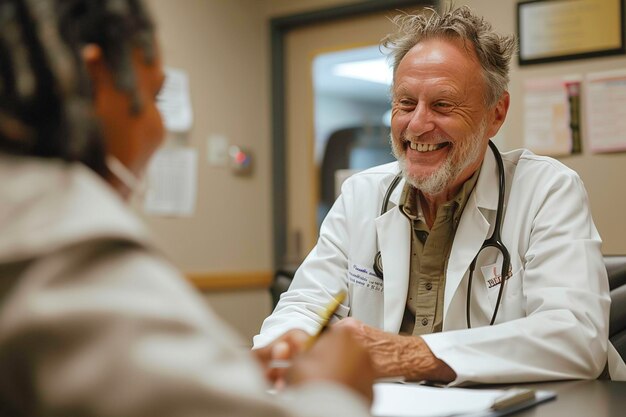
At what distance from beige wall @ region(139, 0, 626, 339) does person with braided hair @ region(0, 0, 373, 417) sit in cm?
260

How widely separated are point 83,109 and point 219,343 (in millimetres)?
202

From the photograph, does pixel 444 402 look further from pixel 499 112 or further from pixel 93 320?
pixel 499 112

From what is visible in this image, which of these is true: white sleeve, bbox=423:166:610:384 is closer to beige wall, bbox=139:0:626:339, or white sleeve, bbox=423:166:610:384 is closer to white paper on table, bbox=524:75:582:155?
white paper on table, bbox=524:75:582:155

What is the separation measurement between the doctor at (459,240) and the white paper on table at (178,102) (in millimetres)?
1543

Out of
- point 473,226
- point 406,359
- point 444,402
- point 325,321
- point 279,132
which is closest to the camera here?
point 444,402

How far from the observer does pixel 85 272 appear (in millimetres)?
488

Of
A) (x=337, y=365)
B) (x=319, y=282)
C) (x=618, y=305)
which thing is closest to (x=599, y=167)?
(x=618, y=305)

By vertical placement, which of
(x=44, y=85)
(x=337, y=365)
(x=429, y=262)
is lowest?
(x=429, y=262)

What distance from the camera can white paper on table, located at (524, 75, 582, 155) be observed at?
2.80m

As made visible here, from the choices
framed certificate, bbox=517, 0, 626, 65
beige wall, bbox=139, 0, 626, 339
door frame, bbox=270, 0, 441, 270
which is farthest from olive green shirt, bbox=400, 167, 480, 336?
door frame, bbox=270, 0, 441, 270

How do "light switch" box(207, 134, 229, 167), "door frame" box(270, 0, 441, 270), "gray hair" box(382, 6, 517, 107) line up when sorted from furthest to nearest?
1. "door frame" box(270, 0, 441, 270)
2. "light switch" box(207, 134, 229, 167)
3. "gray hair" box(382, 6, 517, 107)

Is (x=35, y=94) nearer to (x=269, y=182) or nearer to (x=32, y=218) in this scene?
(x=32, y=218)

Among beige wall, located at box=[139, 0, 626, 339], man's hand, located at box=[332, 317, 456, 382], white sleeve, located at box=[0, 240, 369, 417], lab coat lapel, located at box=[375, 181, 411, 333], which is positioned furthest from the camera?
beige wall, located at box=[139, 0, 626, 339]

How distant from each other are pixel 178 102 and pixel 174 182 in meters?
0.36
